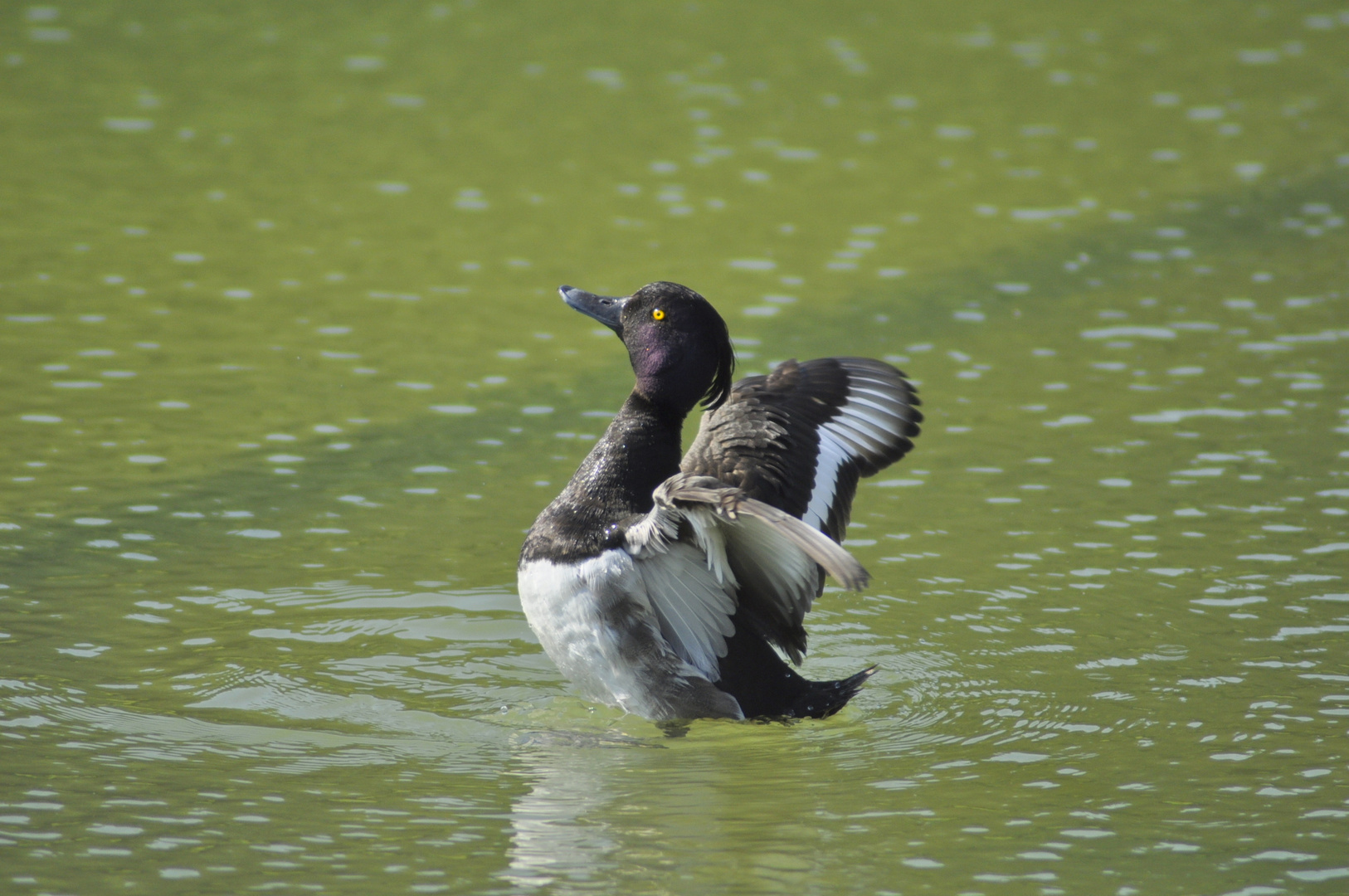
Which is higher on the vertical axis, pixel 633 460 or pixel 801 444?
pixel 801 444

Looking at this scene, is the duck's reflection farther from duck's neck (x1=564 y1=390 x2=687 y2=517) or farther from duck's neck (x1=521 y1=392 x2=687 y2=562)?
duck's neck (x1=564 y1=390 x2=687 y2=517)

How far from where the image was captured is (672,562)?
636 centimetres

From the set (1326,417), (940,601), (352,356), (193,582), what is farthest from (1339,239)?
(193,582)

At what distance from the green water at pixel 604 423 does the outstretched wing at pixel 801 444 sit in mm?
587

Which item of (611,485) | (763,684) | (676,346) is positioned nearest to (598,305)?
(676,346)

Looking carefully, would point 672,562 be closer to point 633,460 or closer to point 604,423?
point 633,460

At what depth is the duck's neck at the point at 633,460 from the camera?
259 inches

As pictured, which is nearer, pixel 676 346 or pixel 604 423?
pixel 676 346

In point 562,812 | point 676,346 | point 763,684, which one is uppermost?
point 676,346

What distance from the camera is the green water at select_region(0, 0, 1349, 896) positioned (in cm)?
567

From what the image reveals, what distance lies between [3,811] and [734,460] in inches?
125

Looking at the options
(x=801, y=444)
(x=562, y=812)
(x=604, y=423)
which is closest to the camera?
(x=562, y=812)

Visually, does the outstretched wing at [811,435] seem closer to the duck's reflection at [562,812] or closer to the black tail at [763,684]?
the black tail at [763,684]

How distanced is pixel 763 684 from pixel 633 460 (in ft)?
3.48
